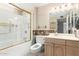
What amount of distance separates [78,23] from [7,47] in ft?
4.59

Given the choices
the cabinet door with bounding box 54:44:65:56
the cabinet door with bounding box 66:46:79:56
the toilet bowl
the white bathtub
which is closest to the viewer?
the white bathtub

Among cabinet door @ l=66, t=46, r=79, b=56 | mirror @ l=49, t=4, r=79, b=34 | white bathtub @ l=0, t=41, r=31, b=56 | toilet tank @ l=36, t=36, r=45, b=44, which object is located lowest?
cabinet door @ l=66, t=46, r=79, b=56

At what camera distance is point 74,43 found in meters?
2.21

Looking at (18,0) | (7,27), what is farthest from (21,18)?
(18,0)

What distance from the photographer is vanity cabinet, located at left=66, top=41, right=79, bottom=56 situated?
216 cm

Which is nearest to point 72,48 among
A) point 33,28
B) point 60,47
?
point 60,47

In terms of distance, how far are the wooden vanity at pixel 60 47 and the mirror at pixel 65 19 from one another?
0.70ft

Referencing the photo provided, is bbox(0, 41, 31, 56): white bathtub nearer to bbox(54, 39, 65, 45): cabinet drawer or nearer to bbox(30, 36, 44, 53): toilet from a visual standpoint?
bbox(30, 36, 44, 53): toilet

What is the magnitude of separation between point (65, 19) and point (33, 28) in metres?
0.69

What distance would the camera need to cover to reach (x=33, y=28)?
6.73 ft

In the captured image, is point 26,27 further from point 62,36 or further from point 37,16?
point 62,36

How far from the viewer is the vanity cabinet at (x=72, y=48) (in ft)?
7.09

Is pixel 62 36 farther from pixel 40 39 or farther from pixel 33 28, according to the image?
pixel 33 28

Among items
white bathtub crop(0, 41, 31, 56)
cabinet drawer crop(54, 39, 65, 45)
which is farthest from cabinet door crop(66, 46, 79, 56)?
white bathtub crop(0, 41, 31, 56)
